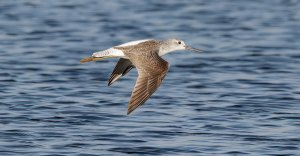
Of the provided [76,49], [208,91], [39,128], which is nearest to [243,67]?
[208,91]

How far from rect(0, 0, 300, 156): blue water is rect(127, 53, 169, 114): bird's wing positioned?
1185 mm

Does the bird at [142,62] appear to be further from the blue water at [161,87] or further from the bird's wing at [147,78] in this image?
the blue water at [161,87]

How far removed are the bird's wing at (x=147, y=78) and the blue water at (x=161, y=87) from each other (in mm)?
1185

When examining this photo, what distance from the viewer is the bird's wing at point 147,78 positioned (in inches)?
430

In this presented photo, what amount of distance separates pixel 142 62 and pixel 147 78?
0.35m

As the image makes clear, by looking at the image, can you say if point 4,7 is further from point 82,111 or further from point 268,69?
point 82,111

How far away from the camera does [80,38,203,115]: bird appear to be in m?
11.0

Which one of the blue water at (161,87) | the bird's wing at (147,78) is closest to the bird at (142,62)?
the bird's wing at (147,78)

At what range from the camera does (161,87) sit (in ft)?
56.0

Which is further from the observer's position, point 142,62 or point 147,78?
point 142,62

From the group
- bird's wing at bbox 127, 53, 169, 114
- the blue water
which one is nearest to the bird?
bird's wing at bbox 127, 53, 169, 114

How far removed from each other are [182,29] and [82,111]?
934 cm

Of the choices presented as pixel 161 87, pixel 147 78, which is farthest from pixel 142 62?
pixel 161 87

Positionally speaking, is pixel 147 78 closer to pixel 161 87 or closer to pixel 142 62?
pixel 142 62
